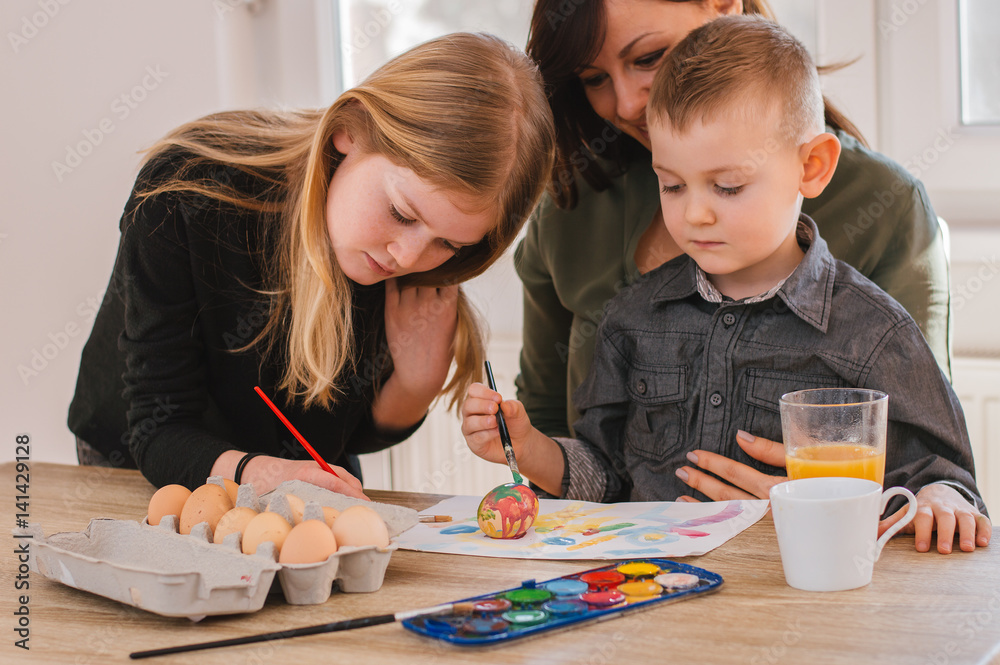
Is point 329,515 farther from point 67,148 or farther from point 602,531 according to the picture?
point 67,148

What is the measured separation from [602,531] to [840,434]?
23 centimetres

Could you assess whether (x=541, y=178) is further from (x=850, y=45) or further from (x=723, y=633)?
(x=850, y=45)

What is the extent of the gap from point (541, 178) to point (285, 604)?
618 millimetres

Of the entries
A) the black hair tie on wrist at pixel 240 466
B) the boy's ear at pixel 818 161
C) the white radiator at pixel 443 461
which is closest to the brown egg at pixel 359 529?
the black hair tie on wrist at pixel 240 466

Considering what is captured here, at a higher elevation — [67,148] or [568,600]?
[67,148]

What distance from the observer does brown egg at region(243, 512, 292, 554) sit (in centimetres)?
69

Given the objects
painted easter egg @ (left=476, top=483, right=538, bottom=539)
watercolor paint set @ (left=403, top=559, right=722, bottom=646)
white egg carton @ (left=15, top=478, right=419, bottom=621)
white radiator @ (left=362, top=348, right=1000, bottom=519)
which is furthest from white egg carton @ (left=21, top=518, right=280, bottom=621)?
white radiator @ (left=362, top=348, right=1000, bottom=519)

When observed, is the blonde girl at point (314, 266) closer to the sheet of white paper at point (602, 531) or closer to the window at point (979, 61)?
the sheet of white paper at point (602, 531)

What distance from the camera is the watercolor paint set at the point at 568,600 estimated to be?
60cm

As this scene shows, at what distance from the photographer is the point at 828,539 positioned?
0.66 meters

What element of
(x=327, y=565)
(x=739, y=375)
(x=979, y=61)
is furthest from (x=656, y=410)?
(x=979, y=61)

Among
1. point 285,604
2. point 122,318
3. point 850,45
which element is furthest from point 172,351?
point 850,45

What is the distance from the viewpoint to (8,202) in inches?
82.7

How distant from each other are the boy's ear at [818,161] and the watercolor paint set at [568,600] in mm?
528
